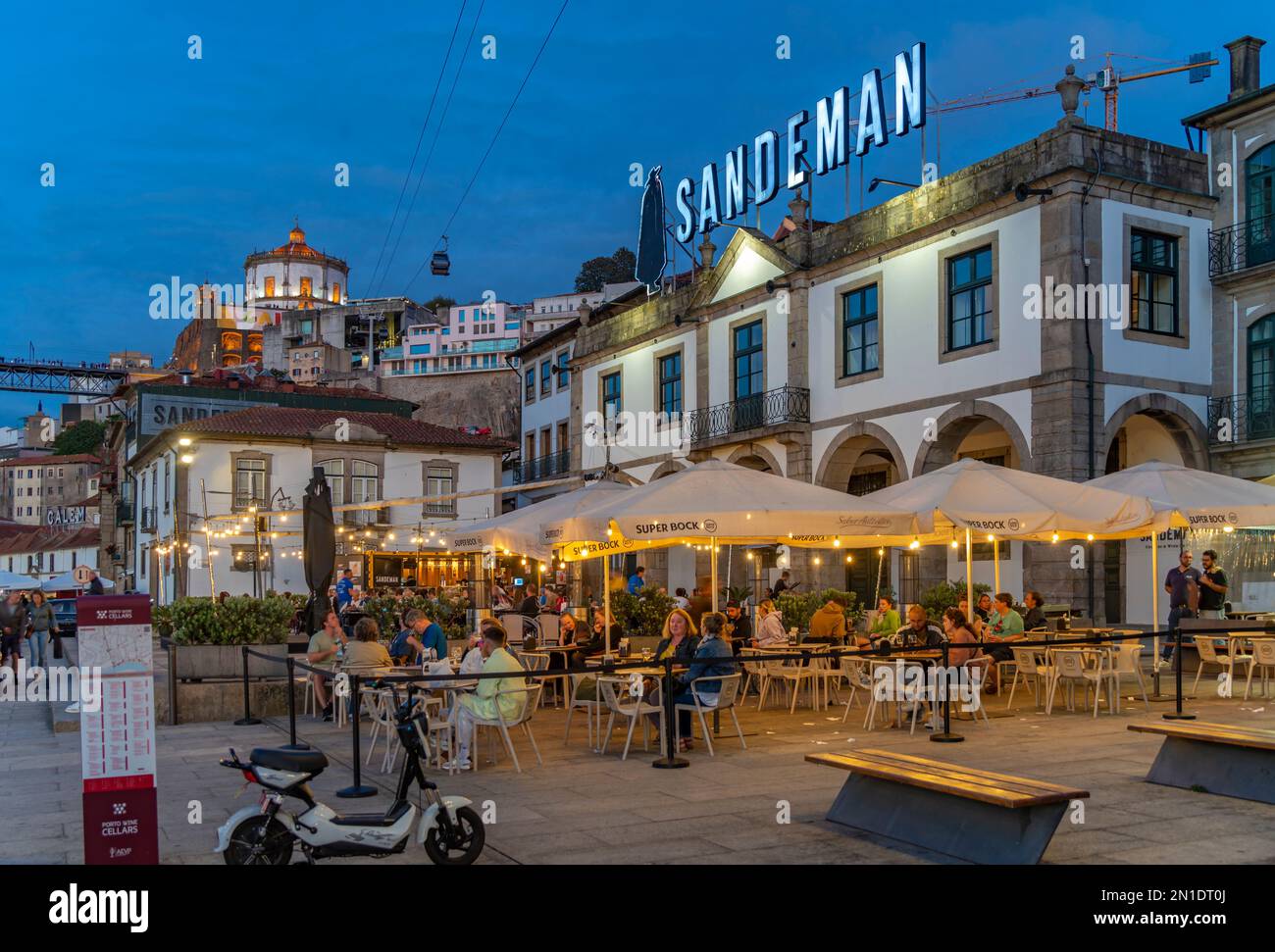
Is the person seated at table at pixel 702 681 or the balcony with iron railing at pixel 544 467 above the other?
the balcony with iron railing at pixel 544 467

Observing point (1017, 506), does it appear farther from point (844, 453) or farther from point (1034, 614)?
point (844, 453)

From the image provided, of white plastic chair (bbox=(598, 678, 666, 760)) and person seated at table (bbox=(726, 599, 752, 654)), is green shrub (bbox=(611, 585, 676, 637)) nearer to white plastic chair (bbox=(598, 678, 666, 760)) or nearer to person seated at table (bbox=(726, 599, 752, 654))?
person seated at table (bbox=(726, 599, 752, 654))

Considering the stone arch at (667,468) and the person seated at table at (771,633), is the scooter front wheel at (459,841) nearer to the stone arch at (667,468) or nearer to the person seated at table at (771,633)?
the person seated at table at (771,633)

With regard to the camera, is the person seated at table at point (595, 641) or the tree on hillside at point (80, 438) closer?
the person seated at table at point (595, 641)

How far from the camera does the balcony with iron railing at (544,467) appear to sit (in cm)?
4003

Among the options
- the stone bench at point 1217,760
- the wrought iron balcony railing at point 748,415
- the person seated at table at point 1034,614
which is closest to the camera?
the stone bench at point 1217,760

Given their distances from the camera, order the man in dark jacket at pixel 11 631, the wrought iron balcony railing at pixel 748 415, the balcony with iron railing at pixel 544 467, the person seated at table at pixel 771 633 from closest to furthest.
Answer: the person seated at table at pixel 771 633
the man in dark jacket at pixel 11 631
the wrought iron balcony railing at pixel 748 415
the balcony with iron railing at pixel 544 467

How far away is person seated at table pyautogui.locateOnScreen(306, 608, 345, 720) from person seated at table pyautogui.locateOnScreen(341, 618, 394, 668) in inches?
60.3

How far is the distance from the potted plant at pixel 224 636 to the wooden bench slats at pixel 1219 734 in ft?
31.0

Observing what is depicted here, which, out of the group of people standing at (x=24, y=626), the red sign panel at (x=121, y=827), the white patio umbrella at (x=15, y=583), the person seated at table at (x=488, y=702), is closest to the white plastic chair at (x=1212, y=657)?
the person seated at table at (x=488, y=702)

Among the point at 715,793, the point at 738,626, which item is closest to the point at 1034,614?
the point at 738,626

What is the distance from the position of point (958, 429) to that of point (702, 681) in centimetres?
1475

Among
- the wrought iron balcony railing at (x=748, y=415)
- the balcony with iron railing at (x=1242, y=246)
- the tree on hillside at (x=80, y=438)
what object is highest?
the tree on hillside at (x=80, y=438)
